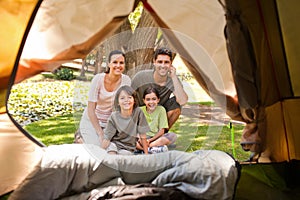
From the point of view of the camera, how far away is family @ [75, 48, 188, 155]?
1.85 metres

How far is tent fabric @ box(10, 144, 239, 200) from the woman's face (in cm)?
35

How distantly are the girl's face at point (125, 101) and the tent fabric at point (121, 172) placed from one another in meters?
0.22

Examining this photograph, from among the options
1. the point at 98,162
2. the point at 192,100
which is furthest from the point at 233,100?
the point at 98,162

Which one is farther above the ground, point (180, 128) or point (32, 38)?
point (32, 38)

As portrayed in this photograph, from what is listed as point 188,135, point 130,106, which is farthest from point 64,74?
point 188,135

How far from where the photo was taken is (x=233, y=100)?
2020 mm

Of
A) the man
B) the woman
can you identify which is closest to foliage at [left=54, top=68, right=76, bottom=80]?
the woman

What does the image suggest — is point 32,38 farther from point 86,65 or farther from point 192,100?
point 192,100

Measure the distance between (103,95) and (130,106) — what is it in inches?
5.0

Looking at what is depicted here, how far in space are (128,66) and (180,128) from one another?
1.19ft

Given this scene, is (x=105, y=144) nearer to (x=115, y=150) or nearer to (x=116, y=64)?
(x=115, y=150)

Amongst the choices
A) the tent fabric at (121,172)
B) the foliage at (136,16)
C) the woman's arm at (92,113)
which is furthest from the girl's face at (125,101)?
the foliage at (136,16)

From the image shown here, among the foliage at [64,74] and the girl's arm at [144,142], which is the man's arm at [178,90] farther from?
the foliage at [64,74]

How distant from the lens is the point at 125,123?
1878mm
